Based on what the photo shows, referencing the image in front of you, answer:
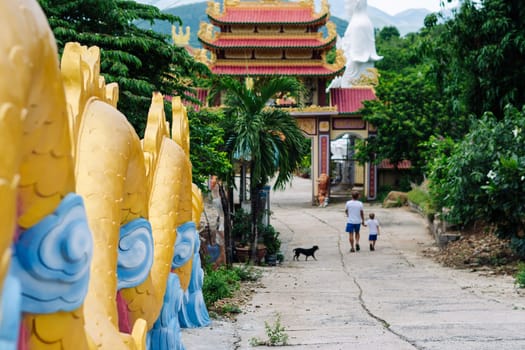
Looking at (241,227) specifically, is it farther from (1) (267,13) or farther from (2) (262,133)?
(1) (267,13)

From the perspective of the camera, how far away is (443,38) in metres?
14.1

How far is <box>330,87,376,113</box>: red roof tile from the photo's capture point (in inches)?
1011

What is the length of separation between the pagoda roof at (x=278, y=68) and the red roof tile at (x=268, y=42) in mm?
673

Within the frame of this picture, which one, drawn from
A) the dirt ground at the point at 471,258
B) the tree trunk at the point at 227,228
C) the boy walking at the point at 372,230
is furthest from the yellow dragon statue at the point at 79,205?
the boy walking at the point at 372,230

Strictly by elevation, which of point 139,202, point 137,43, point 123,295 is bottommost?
point 123,295

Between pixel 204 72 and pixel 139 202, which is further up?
pixel 204 72

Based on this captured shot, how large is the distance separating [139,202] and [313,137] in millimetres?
22006

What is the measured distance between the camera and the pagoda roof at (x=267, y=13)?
24.9 m

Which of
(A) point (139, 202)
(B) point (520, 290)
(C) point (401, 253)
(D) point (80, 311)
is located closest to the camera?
(D) point (80, 311)

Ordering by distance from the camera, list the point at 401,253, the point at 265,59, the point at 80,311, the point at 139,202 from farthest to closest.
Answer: the point at 265,59 < the point at 401,253 < the point at 139,202 < the point at 80,311

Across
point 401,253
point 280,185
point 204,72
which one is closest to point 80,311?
point 204,72

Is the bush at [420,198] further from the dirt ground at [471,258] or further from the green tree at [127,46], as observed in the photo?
the green tree at [127,46]

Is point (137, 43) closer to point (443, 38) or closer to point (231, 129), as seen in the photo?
point (231, 129)

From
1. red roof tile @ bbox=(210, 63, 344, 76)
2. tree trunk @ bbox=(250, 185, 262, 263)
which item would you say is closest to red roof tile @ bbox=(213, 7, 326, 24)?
red roof tile @ bbox=(210, 63, 344, 76)
